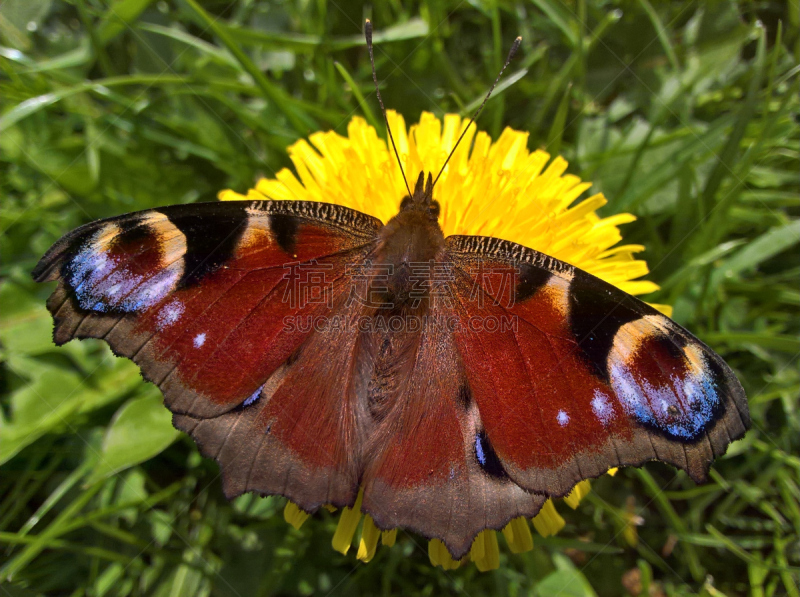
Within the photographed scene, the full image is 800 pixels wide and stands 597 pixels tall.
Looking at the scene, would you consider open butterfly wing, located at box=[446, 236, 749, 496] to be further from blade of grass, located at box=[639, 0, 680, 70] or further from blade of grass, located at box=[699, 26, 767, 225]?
blade of grass, located at box=[639, 0, 680, 70]

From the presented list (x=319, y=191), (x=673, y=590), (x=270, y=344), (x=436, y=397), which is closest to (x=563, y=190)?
(x=319, y=191)

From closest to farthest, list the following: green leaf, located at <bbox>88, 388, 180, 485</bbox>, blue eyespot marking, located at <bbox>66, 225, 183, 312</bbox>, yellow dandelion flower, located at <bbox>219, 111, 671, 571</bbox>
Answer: blue eyespot marking, located at <bbox>66, 225, 183, 312</bbox> < yellow dandelion flower, located at <bbox>219, 111, 671, 571</bbox> < green leaf, located at <bbox>88, 388, 180, 485</bbox>

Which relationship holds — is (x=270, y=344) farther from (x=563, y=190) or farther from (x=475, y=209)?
(x=563, y=190)

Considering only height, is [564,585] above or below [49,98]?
below

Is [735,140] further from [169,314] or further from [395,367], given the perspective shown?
[169,314]

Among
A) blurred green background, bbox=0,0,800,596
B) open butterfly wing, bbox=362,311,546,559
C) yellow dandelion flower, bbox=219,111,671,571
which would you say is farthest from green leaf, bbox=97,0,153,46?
open butterfly wing, bbox=362,311,546,559

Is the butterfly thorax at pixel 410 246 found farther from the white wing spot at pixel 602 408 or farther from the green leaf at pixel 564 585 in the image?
the green leaf at pixel 564 585

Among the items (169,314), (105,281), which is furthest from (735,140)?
(105,281)
